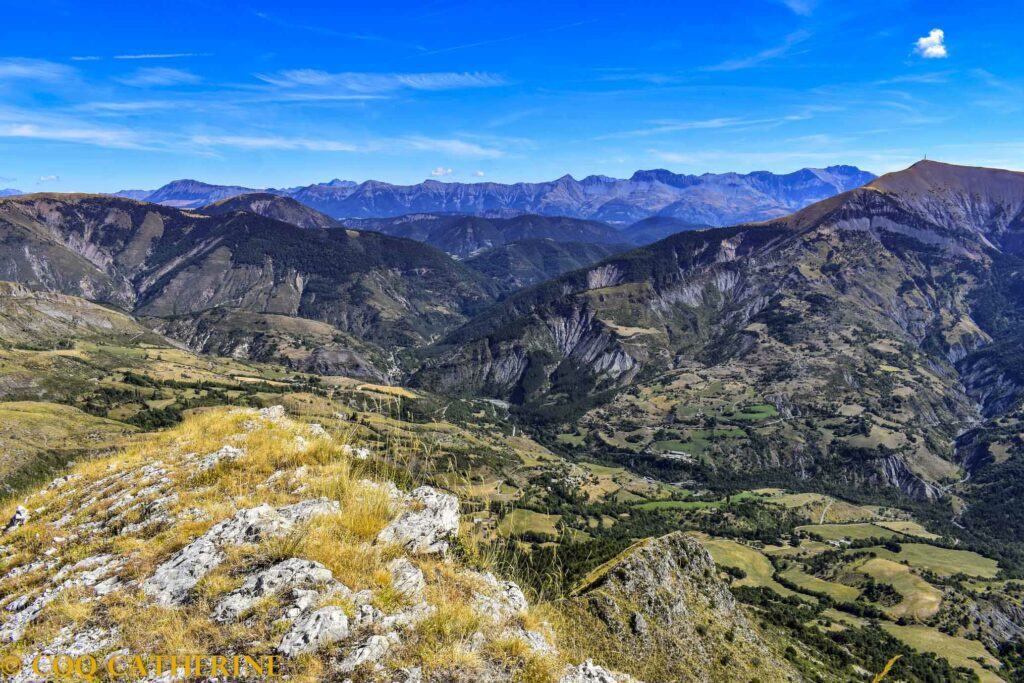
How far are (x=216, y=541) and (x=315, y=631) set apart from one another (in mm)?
5214

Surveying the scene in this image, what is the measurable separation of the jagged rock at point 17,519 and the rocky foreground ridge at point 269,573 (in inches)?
4.2

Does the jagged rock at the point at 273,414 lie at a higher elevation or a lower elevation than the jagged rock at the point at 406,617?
higher

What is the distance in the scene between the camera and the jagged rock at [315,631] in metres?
10.9

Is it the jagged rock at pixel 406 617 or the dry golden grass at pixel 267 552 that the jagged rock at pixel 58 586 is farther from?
the jagged rock at pixel 406 617

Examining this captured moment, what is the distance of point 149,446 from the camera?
2589cm

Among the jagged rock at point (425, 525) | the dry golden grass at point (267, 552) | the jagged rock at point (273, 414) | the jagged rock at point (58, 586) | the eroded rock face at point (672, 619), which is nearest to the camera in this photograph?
the dry golden grass at point (267, 552)

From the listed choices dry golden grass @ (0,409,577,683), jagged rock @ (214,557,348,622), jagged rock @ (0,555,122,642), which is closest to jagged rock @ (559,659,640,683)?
dry golden grass @ (0,409,577,683)

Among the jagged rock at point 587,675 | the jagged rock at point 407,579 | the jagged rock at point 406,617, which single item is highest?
the jagged rock at point 407,579

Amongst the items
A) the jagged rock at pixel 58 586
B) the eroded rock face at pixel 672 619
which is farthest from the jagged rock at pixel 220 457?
the eroded rock face at pixel 672 619

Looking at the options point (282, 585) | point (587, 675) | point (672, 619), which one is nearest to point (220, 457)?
point (282, 585)

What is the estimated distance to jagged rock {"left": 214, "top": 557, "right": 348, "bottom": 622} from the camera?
1205 centimetres

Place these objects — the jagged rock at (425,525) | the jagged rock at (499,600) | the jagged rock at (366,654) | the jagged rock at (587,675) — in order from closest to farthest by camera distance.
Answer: the jagged rock at (366,654), the jagged rock at (587,675), the jagged rock at (499,600), the jagged rock at (425,525)

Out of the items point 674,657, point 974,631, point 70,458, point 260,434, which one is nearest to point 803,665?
point 674,657

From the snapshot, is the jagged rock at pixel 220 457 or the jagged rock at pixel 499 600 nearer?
the jagged rock at pixel 499 600
